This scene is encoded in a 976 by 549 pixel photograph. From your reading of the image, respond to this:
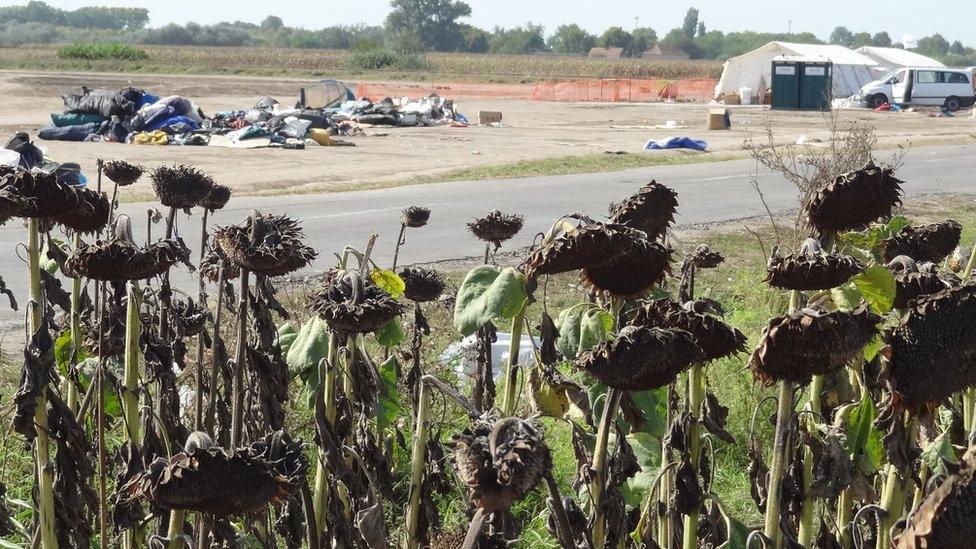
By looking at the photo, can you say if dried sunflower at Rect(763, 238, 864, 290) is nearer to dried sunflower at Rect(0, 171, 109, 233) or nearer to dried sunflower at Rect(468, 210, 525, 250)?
dried sunflower at Rect(0, 171, 109, 233)

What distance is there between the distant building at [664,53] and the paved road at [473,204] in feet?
407

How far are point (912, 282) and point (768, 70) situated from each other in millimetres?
53189

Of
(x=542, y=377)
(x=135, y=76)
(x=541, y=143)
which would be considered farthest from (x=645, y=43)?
(x=542, y=377)

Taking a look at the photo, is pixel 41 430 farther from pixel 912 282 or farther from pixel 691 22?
pixel 691 22

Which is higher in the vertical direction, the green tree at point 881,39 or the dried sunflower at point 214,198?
the green tree at point 881,39

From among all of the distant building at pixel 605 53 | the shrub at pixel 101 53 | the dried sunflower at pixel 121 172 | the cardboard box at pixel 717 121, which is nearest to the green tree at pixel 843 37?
the distant building at pixel 605 53

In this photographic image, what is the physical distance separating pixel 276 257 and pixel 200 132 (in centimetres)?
2601

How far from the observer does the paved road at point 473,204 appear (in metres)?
12.7

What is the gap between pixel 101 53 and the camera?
83188 mm

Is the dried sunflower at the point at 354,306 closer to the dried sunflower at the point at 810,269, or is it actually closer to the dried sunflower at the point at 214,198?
the dried sunflower at the point at 810,269

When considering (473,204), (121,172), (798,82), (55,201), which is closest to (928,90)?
(798,82)

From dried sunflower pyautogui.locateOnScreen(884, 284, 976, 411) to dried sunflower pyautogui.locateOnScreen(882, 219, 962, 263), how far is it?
1.28m

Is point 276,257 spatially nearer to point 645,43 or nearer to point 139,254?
point 139,254

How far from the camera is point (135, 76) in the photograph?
67312 mm
